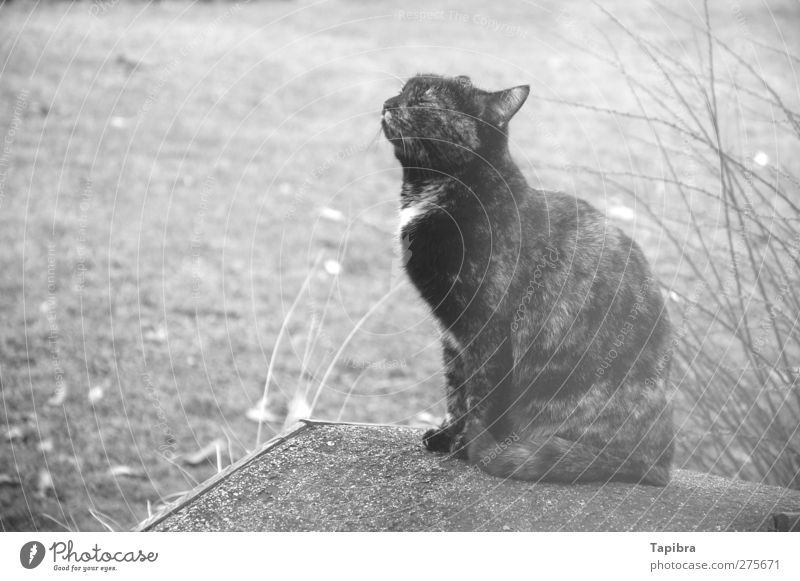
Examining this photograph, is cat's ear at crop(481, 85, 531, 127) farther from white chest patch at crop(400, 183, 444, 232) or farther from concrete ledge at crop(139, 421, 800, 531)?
concrete ledge at crop(139, 421, 800, 531)

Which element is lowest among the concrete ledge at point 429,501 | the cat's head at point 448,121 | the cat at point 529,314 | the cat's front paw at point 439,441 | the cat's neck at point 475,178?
the concrete ledge at point 429,501

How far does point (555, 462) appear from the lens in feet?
6.03

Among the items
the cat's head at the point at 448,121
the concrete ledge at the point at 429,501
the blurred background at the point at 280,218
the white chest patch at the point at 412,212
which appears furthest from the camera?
the blurred background at the point at 280,218

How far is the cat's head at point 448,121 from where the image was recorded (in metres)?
1.93

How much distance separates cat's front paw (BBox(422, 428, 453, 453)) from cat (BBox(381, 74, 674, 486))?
21mm

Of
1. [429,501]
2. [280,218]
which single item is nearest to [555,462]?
[429,501]

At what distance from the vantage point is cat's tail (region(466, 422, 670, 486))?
1839mm

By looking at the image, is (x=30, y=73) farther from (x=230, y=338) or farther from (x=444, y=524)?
(x=444, y=524)

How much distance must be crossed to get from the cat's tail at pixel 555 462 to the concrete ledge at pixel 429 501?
3 cm

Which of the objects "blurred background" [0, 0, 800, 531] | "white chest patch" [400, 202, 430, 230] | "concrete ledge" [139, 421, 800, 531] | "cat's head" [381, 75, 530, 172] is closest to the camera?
"concrete ledge" [139, 421, 800, 531]

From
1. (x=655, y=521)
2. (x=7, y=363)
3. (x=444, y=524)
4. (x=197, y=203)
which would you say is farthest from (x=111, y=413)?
(x=655, y=521)

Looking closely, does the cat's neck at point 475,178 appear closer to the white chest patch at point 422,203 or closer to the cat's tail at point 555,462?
the white chest patch at point 422,203

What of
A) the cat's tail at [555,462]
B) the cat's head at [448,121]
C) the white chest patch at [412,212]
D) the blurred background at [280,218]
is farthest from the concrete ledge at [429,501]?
the cat's head at [448,121]

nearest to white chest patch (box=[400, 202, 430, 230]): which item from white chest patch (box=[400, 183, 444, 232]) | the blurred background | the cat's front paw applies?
white chest patch (box=[400, 183, 444, 232])
